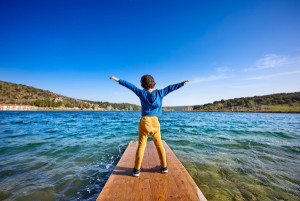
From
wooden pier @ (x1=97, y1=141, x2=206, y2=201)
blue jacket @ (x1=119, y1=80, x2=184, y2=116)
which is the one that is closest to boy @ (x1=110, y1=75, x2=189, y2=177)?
blue jacket @ (x1=119, y1=80, x2=184, y2=116)

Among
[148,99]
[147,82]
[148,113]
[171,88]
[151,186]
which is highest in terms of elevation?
[147,82]

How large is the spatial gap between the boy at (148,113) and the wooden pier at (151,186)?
0.89 feet

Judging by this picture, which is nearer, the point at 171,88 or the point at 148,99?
the point at 148,99

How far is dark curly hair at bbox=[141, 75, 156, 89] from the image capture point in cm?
351

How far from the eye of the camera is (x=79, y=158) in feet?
20.7

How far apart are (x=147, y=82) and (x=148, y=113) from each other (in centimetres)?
85

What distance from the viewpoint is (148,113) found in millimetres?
3377

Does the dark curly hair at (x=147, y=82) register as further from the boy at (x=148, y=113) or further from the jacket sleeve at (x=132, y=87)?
the jacket sleeve at (x=132, y=87)

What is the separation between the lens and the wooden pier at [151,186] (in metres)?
2.50

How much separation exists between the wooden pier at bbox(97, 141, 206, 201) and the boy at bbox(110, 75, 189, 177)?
0.27 m

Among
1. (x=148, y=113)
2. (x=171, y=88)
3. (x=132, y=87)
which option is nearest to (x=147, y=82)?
(x=132, y=87)

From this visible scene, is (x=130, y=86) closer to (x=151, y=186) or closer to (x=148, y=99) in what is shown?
(x=148, y=99)

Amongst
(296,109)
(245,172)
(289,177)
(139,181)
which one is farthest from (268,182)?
(296,109)

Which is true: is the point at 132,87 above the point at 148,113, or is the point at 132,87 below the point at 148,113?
above
